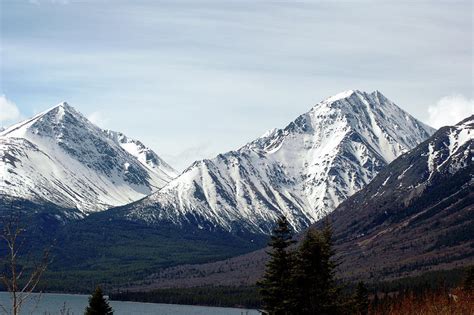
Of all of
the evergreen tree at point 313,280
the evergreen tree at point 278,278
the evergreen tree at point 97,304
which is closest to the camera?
the evergreen tree at point 313,280

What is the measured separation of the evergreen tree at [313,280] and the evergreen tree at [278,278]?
60 cm

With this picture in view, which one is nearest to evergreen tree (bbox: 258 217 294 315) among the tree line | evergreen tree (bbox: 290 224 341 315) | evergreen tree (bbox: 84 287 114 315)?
the tree line

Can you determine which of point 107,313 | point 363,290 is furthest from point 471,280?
point 107,313

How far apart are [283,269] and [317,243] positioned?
263 cm

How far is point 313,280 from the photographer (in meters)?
43.5

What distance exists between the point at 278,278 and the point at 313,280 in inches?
88.5

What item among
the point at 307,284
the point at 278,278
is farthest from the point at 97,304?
the point at 307,284

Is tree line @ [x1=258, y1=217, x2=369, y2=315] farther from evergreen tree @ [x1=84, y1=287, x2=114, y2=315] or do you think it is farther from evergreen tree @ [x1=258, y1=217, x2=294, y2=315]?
evergreen tree @ [x1=84, y1=287, x2=114, y2=315]

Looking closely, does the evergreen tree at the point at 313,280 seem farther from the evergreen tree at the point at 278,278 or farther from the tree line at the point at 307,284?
the evergreen tree at the point at 278,278

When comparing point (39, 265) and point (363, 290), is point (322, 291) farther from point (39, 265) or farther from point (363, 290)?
point (363, 290)

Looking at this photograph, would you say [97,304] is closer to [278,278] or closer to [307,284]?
[278,278]

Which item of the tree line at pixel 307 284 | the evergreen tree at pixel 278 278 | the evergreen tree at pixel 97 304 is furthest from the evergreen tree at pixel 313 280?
the evergreen tree at pixel 97 304

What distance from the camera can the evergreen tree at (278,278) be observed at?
144 ft

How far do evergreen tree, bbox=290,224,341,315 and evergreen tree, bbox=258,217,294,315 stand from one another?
60 centimetres
